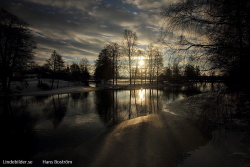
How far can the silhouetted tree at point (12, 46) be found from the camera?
760 inches

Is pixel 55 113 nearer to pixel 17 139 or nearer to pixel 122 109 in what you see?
pixel 17 139

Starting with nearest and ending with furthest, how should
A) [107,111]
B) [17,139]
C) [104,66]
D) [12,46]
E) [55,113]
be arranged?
[17,139], [55,113], [107,111], [12,46], [104,66]

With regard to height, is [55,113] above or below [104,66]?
below

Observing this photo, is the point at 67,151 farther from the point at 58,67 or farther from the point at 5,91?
the point at 58,67

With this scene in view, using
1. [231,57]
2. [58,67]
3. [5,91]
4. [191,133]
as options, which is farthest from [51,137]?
[58,67]

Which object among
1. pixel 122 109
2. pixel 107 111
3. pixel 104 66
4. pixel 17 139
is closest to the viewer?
pixel 17 139

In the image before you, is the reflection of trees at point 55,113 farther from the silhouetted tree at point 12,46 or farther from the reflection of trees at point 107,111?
the silhouetted tree at point 12,46

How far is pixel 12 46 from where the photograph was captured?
19891mm

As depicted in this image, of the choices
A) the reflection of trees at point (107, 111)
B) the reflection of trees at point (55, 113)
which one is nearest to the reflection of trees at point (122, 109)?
the reflection of trees at point (107, 111)

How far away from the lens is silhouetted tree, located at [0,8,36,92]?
19.3m

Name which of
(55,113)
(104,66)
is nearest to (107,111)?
(55,113)

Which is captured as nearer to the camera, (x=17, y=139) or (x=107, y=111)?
(x=17, y=139)

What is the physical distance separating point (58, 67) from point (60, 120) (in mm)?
32967

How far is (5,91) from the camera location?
21047 millimetres
